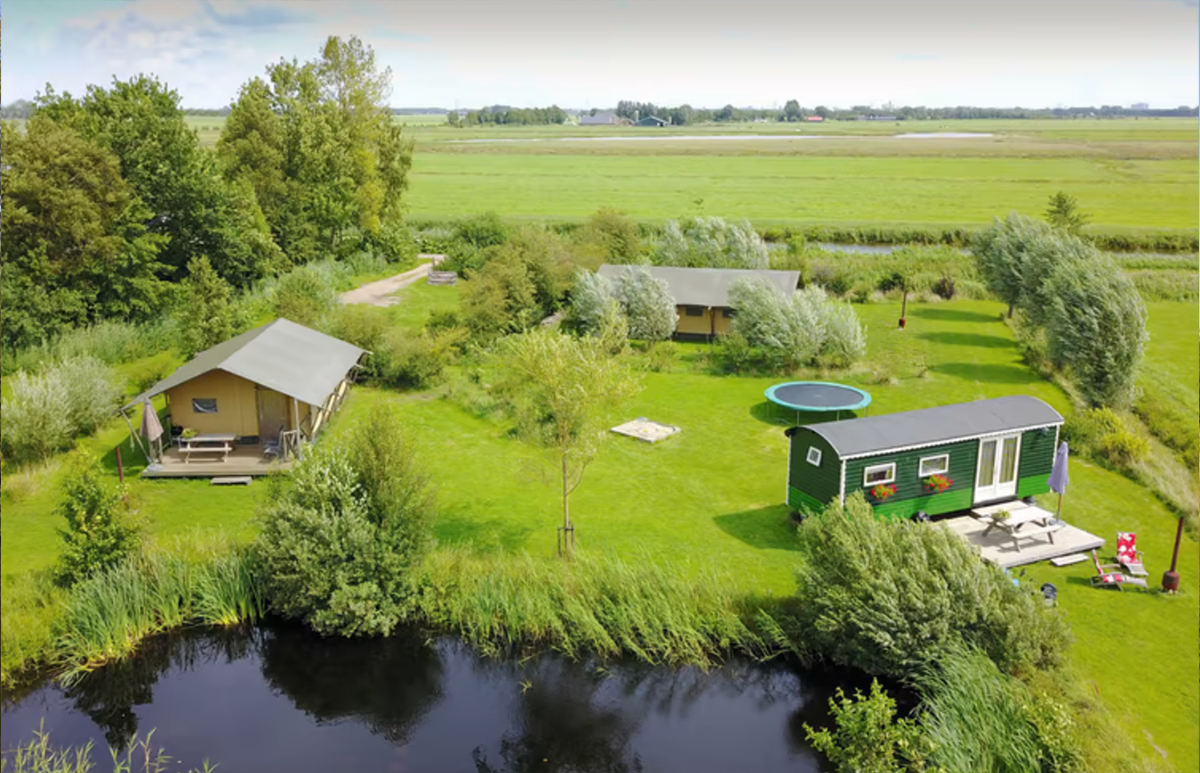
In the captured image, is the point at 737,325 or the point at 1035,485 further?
the point at 737,325

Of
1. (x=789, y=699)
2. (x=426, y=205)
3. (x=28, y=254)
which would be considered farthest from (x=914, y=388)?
(x=426, y=205)

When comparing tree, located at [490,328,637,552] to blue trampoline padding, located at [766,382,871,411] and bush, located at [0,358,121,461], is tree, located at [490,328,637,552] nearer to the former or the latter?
blue trampoline padding, located at [766,382,871,411]

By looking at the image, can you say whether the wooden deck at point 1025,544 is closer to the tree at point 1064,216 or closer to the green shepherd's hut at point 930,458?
the green shepherd's hut at point 930,458

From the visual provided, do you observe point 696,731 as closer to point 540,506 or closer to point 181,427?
point 540,506

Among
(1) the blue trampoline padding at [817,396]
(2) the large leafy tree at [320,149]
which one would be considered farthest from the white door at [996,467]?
(2) the large leafy tree at [320,149]

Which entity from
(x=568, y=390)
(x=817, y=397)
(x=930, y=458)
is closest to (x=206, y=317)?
(x=568, y=390)

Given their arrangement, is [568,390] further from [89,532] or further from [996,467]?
[996,467]

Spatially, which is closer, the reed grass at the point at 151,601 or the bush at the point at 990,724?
the bush at the point at 990,724
